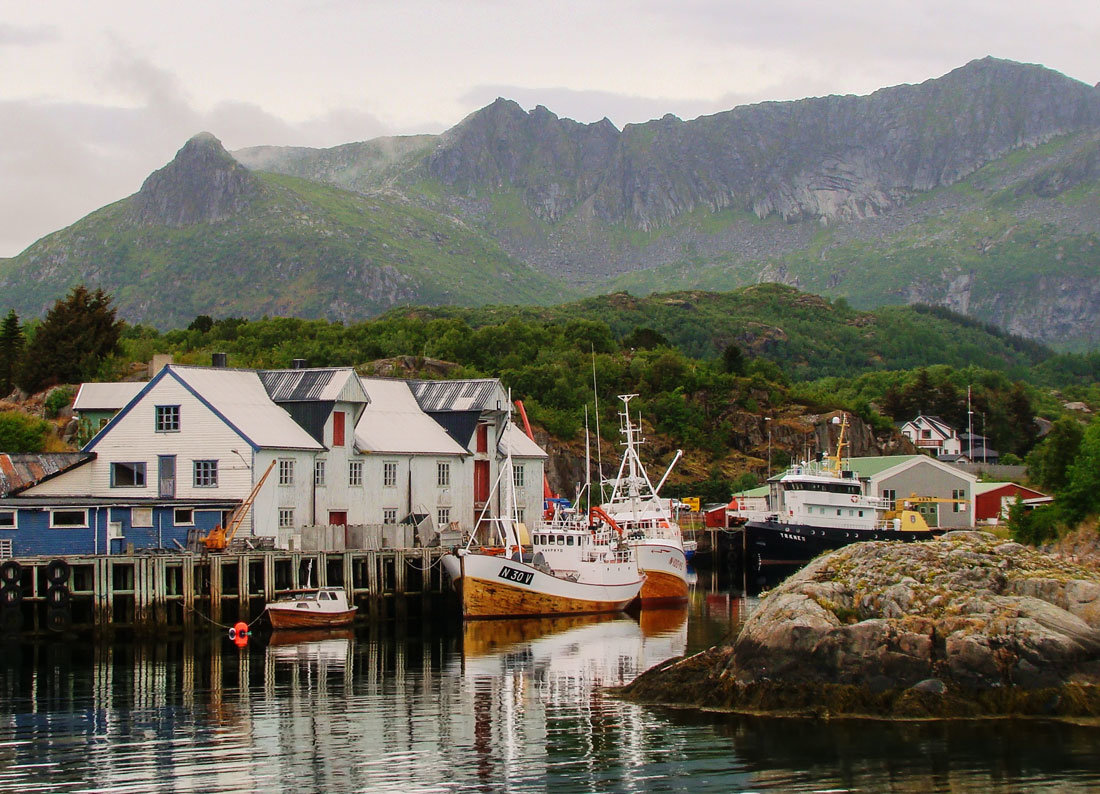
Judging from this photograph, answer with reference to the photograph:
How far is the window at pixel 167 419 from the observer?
61.2 meters

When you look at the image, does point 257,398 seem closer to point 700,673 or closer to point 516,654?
→ point 516,654

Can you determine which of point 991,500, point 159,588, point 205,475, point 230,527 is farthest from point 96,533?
point 991,500

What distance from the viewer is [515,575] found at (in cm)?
5869

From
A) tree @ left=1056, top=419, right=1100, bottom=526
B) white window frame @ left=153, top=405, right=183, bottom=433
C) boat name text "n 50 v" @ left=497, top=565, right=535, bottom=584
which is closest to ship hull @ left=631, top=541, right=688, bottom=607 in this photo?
boat name text "n 50 v" @ left=497, top=565, right=535, bottom=584

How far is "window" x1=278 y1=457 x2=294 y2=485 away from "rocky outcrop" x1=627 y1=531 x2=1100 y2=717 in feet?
93.4

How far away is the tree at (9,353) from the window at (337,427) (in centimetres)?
3716

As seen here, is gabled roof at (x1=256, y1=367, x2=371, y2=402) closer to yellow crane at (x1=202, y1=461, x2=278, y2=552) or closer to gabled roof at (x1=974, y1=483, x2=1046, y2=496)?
yellow crane at (x1=202, y1=461, x2=278, y2=552)

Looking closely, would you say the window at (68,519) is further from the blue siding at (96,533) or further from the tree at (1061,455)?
the tree at (1061,455)

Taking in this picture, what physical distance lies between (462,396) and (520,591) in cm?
1752

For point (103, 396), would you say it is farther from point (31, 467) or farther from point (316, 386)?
point (316, 386)

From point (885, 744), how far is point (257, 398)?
39613 millimetres

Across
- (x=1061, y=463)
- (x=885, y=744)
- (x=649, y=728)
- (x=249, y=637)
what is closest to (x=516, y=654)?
(x=249, y=637)

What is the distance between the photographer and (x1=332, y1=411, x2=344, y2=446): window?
64.6m

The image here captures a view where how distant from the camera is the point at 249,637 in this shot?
52.3 m
